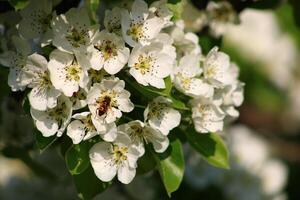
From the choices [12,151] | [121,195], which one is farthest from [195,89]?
[121,195]

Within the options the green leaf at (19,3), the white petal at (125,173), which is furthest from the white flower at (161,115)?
the green leaf at (19,3)

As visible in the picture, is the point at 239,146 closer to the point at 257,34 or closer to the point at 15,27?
the point at 15,27

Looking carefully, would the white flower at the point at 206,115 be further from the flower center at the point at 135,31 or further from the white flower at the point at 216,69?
the flower center at the point at 135,31

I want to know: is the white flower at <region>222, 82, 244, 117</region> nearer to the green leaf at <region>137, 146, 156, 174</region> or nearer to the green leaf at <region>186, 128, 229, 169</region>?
the green leaf at <region>186, 128, 229, 169</region>

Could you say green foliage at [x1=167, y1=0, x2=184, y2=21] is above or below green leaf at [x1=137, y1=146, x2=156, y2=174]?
above

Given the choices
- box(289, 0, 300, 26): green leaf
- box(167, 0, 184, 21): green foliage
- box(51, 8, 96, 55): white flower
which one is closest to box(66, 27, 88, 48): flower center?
box(51, 8, 96, 55): white flower

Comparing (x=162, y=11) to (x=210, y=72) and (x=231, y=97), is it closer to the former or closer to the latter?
(x=210, y=72)
